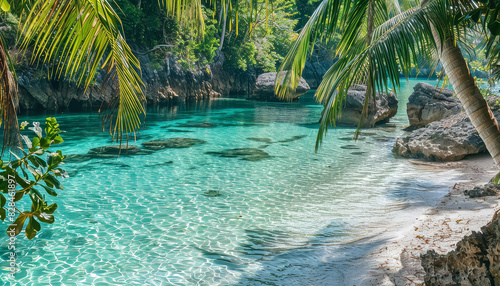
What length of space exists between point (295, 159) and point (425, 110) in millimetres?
6689

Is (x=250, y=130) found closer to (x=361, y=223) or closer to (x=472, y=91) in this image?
(x=361, y=223)

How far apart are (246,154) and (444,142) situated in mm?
Result: 5559

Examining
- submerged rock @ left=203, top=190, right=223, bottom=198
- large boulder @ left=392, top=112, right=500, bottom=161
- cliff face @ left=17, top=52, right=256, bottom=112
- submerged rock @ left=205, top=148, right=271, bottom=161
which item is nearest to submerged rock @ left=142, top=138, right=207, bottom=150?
submerged rock @ left=205, top=148, right=271, bottom=161

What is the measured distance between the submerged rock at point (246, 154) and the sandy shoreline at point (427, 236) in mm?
5646

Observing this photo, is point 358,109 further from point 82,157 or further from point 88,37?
point 88,37

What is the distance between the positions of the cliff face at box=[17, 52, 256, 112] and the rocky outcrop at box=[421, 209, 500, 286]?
1081 cm

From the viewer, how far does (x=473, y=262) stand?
311 cm

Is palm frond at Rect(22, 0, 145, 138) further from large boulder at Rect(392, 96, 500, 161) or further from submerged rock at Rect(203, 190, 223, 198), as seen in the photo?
large boulder at Rect(392, 96, 500, 161)

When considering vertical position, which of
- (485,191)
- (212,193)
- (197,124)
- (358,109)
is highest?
(358,109)

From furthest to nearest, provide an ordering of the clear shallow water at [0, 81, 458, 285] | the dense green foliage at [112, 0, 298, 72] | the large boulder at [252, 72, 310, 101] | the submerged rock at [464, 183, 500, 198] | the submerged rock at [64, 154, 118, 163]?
the large boulder at [252, 72, 310, 101] → the dense green foliage at [112, 0, 298, 72] → the submerged rock at [64, 154, 118, 163] → the submerged rock at [464, 183, 500, 198] → the clear shallow water at [0, 81, 458, 285]

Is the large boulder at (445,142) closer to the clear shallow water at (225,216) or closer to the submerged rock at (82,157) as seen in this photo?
the clear shallow water at (225,216)

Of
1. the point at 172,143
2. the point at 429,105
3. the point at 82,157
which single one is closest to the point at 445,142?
the point at 429,105

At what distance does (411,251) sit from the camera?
4.54m

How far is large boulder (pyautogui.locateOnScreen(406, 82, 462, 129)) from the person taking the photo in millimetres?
14336
